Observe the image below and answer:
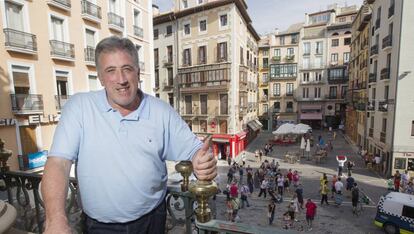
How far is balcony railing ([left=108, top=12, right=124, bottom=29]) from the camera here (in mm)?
17734

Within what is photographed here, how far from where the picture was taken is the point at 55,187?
4.77 ft

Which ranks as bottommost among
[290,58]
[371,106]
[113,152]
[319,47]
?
[371,106]

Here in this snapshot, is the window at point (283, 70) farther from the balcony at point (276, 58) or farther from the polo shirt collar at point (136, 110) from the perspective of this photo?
the polo shirt collar at point (136, 110)

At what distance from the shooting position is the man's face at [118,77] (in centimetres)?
181

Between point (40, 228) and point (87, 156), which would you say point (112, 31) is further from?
point (87, 156)

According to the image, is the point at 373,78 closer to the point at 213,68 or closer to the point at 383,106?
the point at 383,106

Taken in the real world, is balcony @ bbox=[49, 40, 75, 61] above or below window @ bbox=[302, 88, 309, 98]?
above

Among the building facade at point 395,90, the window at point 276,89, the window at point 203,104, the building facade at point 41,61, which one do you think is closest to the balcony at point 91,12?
the building facade at point 41,61

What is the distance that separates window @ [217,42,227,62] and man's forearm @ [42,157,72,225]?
2574 cm

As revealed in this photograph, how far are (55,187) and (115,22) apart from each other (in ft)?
63.1

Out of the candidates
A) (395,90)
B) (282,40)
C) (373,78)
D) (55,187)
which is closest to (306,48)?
(282,40)

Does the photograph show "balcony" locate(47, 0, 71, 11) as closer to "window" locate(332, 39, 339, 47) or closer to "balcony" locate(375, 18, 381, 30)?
"balcony" locate(375, 18, 381, 30)

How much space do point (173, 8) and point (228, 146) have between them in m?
18.1

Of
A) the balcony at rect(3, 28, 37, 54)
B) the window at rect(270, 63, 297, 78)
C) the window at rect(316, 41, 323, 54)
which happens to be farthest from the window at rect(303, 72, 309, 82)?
the balcony at rect(3, 28, 37, 54)
